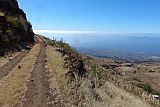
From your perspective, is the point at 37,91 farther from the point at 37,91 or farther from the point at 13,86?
the point at 13,86

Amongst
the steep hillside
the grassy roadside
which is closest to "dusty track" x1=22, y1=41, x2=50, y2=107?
the grassy roadside

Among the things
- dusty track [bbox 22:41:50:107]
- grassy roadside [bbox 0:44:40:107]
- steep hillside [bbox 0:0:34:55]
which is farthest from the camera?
steep hillside [bbox 0:0:34:55]

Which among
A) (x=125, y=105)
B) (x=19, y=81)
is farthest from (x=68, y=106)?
(x=19, y=81)

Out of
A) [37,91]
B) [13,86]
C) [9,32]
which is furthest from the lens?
[9,32]

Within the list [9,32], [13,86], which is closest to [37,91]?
[13,86]

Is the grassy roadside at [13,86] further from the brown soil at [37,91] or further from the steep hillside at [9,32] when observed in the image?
the steep hillside at [9,32]

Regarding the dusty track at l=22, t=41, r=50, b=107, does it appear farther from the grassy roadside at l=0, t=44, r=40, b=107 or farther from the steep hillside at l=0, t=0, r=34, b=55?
the steep hillside at l=0, t=0, r=34, b=55

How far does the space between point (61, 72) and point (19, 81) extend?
4.56 metres

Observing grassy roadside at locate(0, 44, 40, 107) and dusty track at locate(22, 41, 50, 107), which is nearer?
dusty track at locate(22, 41, 50, 107)

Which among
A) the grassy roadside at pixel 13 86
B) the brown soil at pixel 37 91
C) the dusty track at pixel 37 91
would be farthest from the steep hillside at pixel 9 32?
the dusty track at pixel 37 91

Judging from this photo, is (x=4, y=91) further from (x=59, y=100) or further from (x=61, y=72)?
(x=61, y=72)

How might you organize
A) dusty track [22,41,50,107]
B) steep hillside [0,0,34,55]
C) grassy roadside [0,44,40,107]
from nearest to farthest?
dusty track [22,41,50,107] → grassy roadside [0,44,40,107] → steep hillside [0,0,34,55]

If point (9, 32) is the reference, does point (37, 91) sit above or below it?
below

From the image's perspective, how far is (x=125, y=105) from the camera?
74.3 feet
